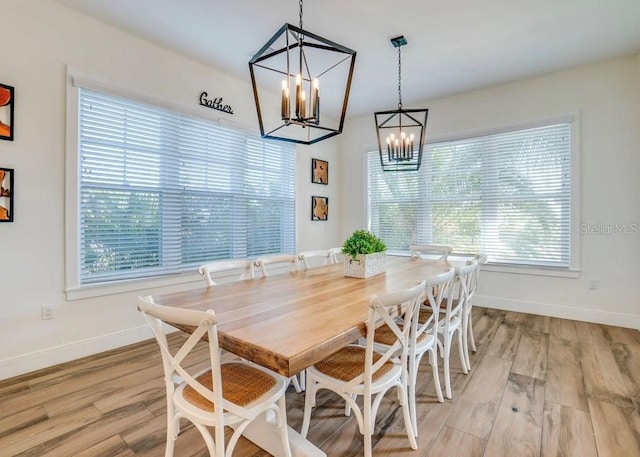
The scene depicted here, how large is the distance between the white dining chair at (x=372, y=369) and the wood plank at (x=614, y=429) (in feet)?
3.38

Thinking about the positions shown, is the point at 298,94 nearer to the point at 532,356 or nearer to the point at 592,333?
the point at 532,356

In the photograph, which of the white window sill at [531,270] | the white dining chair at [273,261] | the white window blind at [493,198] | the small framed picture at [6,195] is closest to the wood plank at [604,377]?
the white window sill at [531,270]

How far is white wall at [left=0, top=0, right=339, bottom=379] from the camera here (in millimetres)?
2402

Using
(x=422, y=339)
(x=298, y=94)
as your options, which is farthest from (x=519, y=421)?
(x=298, y=94)

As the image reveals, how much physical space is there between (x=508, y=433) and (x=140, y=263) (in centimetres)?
324

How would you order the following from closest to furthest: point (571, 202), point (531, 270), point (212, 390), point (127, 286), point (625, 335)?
1. point (212, 390)
2. point (127, 286)
3. point (625, 335)
4. point (571, 202)
5. point (531, 270)

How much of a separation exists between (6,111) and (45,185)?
1.88 ft

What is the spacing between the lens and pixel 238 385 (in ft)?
4.74

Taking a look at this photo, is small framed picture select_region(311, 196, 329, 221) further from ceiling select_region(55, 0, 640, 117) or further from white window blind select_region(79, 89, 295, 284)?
ceiling select_region(55, 0, 640, 117)

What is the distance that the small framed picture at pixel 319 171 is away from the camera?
5082 mm

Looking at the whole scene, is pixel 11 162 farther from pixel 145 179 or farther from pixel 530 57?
pixel 530 57

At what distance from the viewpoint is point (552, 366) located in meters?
2.60

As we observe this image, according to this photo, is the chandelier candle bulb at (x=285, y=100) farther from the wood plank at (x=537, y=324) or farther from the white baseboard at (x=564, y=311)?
the white baseboard at (x=564, y=311)

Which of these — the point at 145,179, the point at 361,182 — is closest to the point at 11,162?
the point at 145,179
